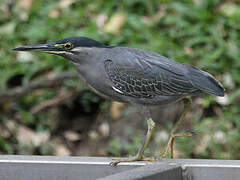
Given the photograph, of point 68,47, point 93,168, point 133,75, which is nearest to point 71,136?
point 133,75

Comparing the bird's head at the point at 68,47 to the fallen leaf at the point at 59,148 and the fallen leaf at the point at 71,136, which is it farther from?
the fallen leaf at the point at 71,136

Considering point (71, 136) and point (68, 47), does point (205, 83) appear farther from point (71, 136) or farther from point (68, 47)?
point (71, 136)

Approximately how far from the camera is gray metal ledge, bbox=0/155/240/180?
275 cm

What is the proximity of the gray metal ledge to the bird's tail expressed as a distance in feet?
1.40

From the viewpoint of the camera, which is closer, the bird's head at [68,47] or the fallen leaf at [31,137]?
the bird's head at [68,47]

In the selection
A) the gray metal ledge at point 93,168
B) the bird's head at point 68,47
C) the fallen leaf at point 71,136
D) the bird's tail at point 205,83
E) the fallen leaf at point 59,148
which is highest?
the bird's head at point 68,47

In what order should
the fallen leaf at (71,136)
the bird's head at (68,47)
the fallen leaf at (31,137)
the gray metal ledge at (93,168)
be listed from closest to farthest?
1. the gray metal ledge at (93,168)
2. the bird's head at (68,47)
3. the fallen leaf at (31,137)
4. the fallen leaf at (71,136)

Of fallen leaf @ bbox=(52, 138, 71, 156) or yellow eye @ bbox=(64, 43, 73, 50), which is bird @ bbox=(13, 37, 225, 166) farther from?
fallen leaf @ bbox=(52, 138, 71, 156)

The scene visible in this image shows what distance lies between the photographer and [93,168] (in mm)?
2865

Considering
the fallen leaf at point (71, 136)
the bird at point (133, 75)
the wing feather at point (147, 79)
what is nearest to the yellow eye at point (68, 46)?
the bird at point (133, 75)

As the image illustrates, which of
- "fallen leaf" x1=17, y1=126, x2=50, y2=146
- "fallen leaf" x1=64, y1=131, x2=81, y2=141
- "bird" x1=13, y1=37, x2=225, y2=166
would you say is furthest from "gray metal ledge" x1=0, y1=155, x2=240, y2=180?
"fallen leaf" x1=64, y1=131, x2=81, y2=141

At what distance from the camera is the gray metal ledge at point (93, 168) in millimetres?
2750

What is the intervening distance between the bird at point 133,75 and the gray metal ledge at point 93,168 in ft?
0.76

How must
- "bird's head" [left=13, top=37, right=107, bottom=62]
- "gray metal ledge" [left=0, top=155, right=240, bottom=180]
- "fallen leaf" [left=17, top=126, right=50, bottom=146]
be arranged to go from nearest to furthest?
"gray metal ledge" [left=0, top=155, right=240, bottom=180], "bird's head" [left=13, top=37, right=107, bottom=62], "fallen leaf" [left=17, top=126, right=50, bottom=146]
